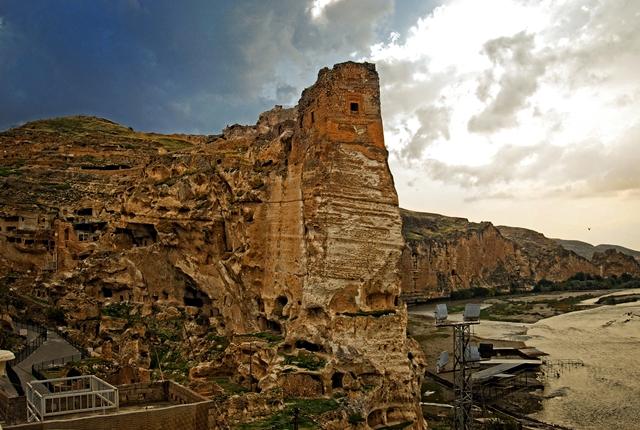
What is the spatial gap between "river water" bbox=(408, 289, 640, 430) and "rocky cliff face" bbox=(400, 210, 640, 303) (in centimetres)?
2800

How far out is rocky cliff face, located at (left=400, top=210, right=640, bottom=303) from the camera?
9606 centimetres

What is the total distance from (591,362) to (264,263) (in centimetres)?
2543

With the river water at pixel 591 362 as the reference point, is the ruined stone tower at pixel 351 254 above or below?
above

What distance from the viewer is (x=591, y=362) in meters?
41.2

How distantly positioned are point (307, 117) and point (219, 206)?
8296mm

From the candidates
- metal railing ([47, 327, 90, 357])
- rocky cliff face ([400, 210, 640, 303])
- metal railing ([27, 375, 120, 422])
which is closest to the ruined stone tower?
metal railing ([27, 375, 120, 422])

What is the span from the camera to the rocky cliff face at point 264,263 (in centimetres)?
2250

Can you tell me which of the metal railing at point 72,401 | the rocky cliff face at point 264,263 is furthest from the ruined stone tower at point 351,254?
the metal railing at point 72,401

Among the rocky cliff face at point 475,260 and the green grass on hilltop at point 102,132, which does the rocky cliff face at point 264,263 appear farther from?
the rocky cliff face at point 475,260

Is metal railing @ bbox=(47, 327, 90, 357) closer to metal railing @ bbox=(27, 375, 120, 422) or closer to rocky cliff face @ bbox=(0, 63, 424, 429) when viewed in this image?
rocky cliff face @ bbox=(0, 63, 424, 429)

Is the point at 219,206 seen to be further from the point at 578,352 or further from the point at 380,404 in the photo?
the point at 578,352

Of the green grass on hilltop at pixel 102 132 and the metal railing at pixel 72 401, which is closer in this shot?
the metal railing at pixel 72 401

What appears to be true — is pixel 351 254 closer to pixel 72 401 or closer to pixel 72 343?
pixel 72 401

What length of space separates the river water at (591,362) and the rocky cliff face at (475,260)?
28.0 m
